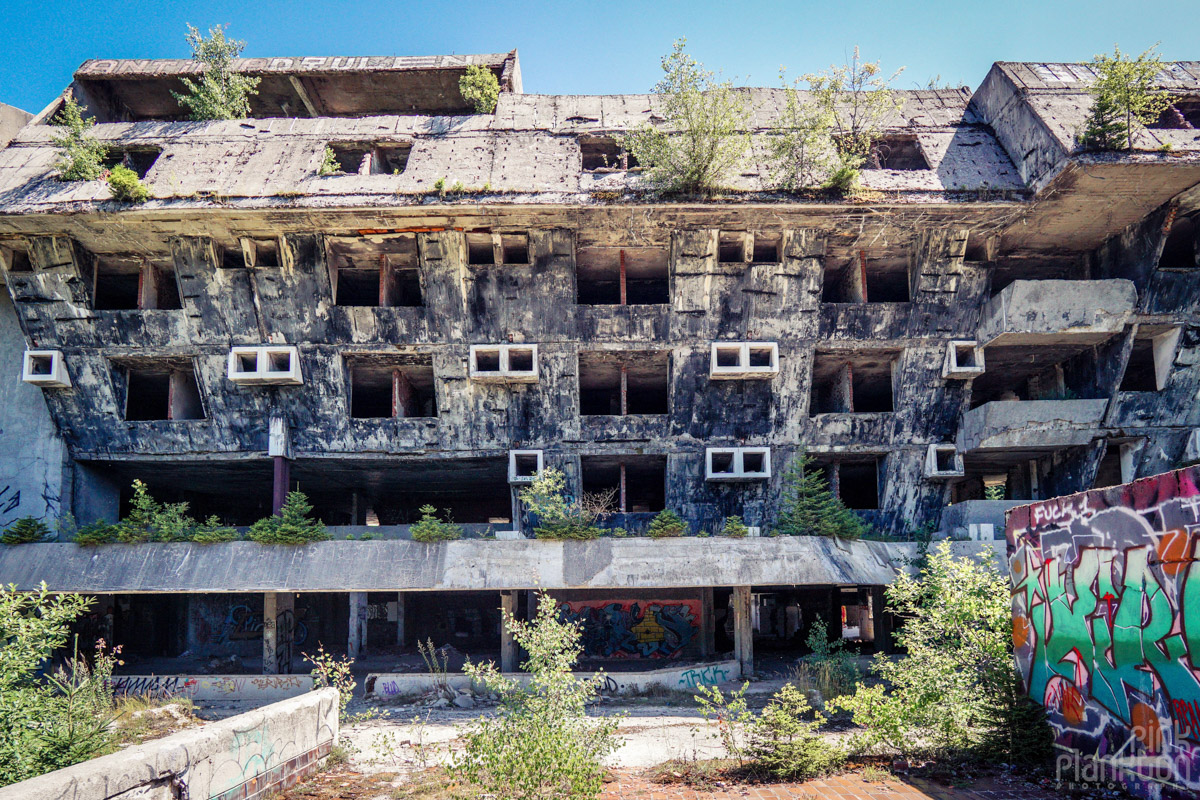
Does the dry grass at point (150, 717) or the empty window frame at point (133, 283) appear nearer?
the dry grass at point (150, 717)

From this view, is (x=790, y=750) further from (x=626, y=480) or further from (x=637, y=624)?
(x=626, y=480)

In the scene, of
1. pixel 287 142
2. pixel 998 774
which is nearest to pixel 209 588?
pixel 287 142

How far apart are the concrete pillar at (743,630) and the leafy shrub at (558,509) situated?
13.2 feet

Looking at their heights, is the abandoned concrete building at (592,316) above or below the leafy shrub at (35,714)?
above

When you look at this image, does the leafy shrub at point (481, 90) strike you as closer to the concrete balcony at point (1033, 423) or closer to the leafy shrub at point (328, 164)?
the leafy shrub at point (328, 164)

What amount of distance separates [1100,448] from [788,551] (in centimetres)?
1063

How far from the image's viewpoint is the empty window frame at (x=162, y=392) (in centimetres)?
2081

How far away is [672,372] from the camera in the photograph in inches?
803

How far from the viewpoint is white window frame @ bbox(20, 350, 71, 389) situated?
1930 centimetres

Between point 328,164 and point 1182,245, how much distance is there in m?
25.1

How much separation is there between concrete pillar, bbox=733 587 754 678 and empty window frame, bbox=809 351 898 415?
642cm

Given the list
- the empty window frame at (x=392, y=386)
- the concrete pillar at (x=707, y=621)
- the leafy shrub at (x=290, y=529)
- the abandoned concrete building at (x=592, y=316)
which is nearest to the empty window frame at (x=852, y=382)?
the abandoned concrete building at (x=592, y=316)

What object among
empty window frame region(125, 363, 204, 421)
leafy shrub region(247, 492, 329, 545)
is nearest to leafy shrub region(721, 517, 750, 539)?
leafy shrub region(247, 492, 329, 545)

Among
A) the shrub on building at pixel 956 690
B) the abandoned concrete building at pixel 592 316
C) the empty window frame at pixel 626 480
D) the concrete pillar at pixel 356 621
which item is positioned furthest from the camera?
the empty window frame at pixel 626 480
